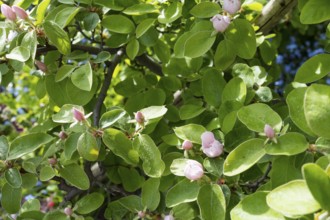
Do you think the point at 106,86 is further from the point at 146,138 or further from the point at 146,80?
the point at 146,138

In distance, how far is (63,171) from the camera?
1.11m

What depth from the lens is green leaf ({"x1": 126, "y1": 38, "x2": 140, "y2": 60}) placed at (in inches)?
48.1

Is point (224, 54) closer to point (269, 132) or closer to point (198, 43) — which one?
point (198, 43)

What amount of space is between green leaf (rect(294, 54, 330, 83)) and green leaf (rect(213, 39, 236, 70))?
0.58ft

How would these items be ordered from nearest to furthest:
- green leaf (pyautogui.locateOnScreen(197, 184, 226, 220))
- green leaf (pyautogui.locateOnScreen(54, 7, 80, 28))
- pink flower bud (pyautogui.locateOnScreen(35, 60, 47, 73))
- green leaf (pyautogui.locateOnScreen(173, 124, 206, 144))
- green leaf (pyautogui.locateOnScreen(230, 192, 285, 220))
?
1. green leaf (pyautogui.locateOnScreen(230, 192, 285, 220))
2. green leaf (pyautogui.locateOnScreen(197, 184, 226, 220))
3. green leaf (pyautogui.locateOnScreen(173, 124, 206, 144))
4. green leaf (pyautogui.locateOnScreen(54, 7, 80, 28))
5. pink flower bud (pyautogui.locateOnScreen(35, 60, 47, 73))

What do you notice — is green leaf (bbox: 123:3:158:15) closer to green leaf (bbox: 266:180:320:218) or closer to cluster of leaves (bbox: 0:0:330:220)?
cluster of leaves (bbox: 0:0:330:220)

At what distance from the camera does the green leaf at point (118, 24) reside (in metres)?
1.19

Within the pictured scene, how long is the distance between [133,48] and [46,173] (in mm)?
370

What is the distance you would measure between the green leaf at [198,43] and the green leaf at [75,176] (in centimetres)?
34

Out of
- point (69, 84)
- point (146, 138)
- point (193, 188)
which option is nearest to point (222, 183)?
point (193, 188)

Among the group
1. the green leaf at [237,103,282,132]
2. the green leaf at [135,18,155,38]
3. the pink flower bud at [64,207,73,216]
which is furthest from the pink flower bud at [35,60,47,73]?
the green leaf at [237,103,282,132]

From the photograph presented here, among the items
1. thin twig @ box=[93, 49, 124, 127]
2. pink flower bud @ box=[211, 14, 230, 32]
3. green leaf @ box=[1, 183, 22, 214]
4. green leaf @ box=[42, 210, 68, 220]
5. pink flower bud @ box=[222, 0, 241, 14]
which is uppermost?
pink flower bud @ box=[222, 0, 241, 14]

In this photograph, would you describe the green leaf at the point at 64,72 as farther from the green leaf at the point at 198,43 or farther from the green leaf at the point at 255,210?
the green leaf at the point at 255,210

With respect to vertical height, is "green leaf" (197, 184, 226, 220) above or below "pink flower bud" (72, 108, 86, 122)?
below
